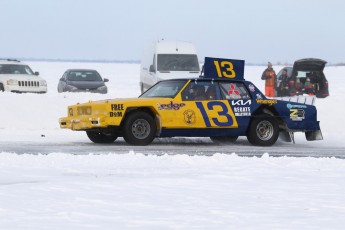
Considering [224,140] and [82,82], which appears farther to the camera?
[82,82]

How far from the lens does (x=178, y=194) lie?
28.6 ft

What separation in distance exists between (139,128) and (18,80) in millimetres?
14695

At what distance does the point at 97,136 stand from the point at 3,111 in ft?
18.8

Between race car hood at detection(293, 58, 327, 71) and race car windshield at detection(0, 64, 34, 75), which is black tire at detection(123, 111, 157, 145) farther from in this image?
race car hood at detection(293, 58, 327, 71)

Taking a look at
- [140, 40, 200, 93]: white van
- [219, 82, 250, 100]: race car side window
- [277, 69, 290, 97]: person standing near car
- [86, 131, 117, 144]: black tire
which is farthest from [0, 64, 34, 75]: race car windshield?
[219, 82, 250, 100]: race car side window

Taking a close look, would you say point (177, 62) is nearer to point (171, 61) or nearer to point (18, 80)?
point (171, 61)

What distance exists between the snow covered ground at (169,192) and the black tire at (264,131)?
387 cm

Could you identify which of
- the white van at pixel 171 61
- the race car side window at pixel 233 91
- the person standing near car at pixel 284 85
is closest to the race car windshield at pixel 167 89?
the race car side window at pixel 233 91

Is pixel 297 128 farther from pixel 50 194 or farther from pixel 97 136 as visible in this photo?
pixel 50 194

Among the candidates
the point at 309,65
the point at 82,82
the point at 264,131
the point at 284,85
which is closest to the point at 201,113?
the point at 264,131

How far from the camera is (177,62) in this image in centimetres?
2862

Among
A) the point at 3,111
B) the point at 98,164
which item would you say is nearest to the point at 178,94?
the point at 98,164

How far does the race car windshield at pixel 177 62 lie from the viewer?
28.4 m

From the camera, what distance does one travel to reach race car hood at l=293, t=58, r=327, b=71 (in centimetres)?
3428
